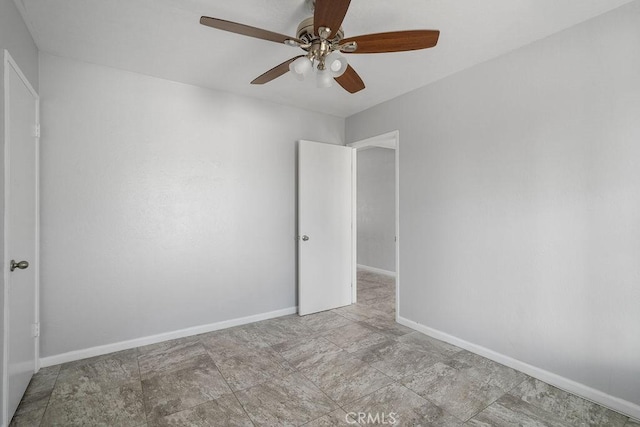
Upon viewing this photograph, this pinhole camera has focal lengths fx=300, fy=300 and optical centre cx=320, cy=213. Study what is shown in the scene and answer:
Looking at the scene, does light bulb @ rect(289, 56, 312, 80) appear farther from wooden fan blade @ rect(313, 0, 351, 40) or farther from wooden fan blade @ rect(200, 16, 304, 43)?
wooden fan blade @ rect(313, 0, 351, 40)

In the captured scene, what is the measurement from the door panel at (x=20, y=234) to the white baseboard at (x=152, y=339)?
0.70 feet

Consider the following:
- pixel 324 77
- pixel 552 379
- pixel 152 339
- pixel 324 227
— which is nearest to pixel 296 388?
pixel 152 339

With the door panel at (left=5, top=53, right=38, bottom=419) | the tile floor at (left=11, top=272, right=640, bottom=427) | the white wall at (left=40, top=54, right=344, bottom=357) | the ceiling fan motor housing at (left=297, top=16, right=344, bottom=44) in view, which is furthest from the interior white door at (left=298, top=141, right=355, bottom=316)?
the door panel at (left=5, top=53, right=38, bottom=419)

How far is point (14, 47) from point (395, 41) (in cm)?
233

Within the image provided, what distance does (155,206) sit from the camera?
2877mm

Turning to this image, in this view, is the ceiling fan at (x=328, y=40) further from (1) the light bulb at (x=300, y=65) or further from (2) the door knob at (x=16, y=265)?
(2) the door knob at (x=16, y=265)

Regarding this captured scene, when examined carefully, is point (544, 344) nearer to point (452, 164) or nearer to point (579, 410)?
point (579, 410)

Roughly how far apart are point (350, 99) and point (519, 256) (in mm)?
2349

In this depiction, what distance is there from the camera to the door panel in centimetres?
179

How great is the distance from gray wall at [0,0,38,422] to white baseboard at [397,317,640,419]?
10.7ft

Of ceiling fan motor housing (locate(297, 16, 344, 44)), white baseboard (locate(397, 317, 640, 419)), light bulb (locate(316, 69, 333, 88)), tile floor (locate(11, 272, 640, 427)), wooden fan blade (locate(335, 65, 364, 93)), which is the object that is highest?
ceiling fan motor housing (locate(297, 16, 344, 44))

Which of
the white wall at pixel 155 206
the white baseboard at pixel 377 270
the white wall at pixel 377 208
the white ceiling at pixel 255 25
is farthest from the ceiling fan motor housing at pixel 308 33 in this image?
the white baseboard at pixel 377 270

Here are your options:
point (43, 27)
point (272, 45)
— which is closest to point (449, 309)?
point (272, 45)

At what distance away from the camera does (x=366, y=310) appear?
3832 mm
